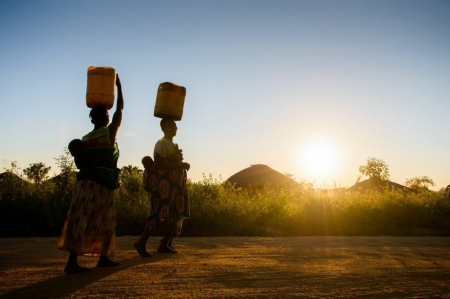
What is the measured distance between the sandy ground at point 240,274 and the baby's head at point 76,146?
129 centimetres

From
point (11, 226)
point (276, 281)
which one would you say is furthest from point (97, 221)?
point (11, 226)

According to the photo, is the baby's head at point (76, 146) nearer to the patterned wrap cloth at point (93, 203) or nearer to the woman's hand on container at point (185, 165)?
the patterned wrap cloth at point (93, 203)

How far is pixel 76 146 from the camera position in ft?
15.9

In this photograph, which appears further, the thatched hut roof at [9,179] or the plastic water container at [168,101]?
the thatched hut roof at [9,179]

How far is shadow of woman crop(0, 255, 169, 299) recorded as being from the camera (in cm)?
377

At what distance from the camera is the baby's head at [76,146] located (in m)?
4.84

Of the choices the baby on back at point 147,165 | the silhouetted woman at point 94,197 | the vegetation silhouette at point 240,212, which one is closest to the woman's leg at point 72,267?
the silhouetted woman at point 94,197

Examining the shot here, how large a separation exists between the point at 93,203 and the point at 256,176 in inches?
1016

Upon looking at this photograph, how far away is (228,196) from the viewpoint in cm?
1429

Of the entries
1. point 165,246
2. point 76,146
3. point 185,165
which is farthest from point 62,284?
point 185,165

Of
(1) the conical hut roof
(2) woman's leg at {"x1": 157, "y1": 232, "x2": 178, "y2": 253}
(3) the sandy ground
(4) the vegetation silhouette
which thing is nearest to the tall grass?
(4) the vegetation silhouette

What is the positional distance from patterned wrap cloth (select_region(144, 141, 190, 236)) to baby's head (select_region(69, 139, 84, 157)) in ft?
5.26

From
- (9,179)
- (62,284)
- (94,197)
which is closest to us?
(62,284)

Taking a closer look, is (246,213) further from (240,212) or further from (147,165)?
(147,165)
